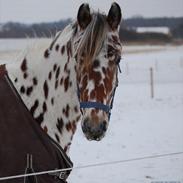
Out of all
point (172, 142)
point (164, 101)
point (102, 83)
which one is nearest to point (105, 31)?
point (102, 83)

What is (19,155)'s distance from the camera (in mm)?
2188

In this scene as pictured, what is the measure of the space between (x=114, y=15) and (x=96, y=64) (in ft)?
1.07

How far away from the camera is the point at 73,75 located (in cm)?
230

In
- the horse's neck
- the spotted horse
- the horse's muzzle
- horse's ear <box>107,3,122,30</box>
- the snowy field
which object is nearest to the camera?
the horse's muzzle

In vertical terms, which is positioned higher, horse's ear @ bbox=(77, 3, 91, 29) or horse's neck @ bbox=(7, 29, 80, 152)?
horse's ear @ bbox=(77, 3, 91, 29)

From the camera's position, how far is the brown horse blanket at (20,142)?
2.18 metres

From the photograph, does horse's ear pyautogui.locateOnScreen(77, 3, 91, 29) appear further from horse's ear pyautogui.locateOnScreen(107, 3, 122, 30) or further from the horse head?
horse's ear pyautogui.locateOnScreen(107, 3, 122, 30)

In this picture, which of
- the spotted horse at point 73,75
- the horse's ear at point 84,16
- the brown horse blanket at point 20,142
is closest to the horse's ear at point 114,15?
the spotted horse at point 73,75

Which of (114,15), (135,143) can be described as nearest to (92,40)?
(114,15)

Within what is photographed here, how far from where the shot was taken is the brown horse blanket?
2.18m

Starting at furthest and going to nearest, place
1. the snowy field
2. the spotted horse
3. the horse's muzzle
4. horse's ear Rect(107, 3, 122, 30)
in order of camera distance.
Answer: the snowy field, horse's ear Rect(107, 3, 122, 30), the spotted horse, the horse's muzzle

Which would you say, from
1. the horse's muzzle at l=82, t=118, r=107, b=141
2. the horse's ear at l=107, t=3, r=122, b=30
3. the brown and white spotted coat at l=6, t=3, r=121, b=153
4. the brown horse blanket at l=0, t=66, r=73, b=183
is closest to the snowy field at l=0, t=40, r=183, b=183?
the brown and white spotted coat at l=6, t=3, r=121, b=153

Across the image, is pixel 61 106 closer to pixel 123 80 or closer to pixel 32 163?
pixel 32 163

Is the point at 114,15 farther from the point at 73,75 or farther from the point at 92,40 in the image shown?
the point at 73,75
